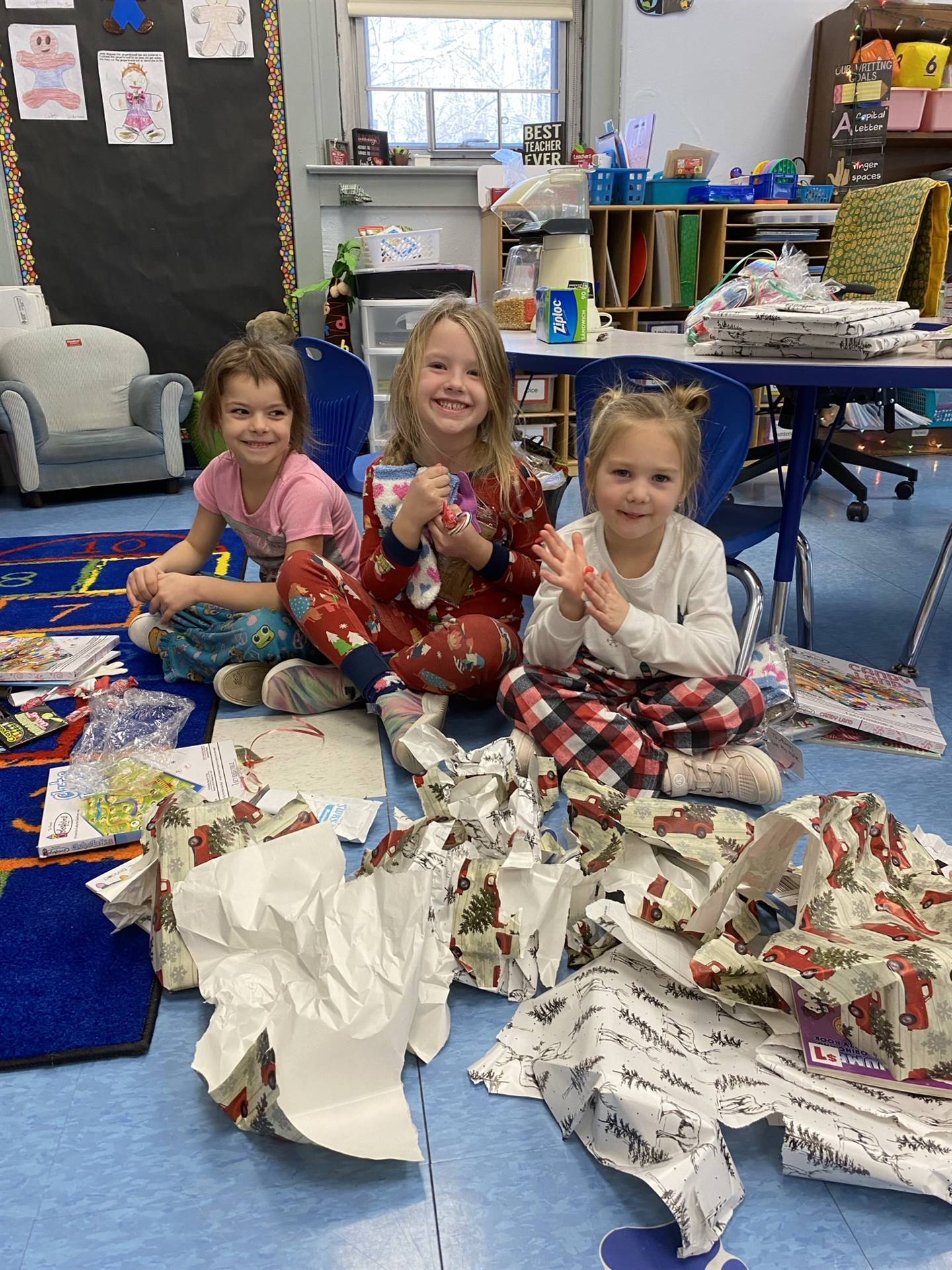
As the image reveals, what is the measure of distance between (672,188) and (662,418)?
290 cm

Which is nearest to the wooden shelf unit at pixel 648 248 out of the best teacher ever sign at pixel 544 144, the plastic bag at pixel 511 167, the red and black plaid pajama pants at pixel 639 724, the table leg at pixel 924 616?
the plastic bag at pixel 511 167

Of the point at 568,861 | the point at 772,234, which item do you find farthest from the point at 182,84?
the point at 568,861

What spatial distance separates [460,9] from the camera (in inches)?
158

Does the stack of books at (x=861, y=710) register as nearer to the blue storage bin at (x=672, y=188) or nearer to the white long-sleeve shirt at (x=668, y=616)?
the white long-sleeve shirt at (x=668, y=616)

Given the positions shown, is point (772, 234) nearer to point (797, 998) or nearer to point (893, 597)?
point (893, 597)

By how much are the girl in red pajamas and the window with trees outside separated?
3.05 metres

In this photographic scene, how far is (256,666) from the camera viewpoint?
5.92 ft

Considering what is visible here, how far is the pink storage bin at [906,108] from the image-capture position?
12.6ft

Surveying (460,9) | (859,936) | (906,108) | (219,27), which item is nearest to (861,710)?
(859,936)

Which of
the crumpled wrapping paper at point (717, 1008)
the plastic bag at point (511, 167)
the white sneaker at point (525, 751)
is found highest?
the plastic bag at point (511, 167)

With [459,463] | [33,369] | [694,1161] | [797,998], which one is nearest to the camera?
[694,1161]

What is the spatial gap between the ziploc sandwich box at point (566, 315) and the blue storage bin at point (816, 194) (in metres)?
2.47

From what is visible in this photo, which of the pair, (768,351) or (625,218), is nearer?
(768,351)

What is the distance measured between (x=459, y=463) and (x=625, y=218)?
8.42 feet
